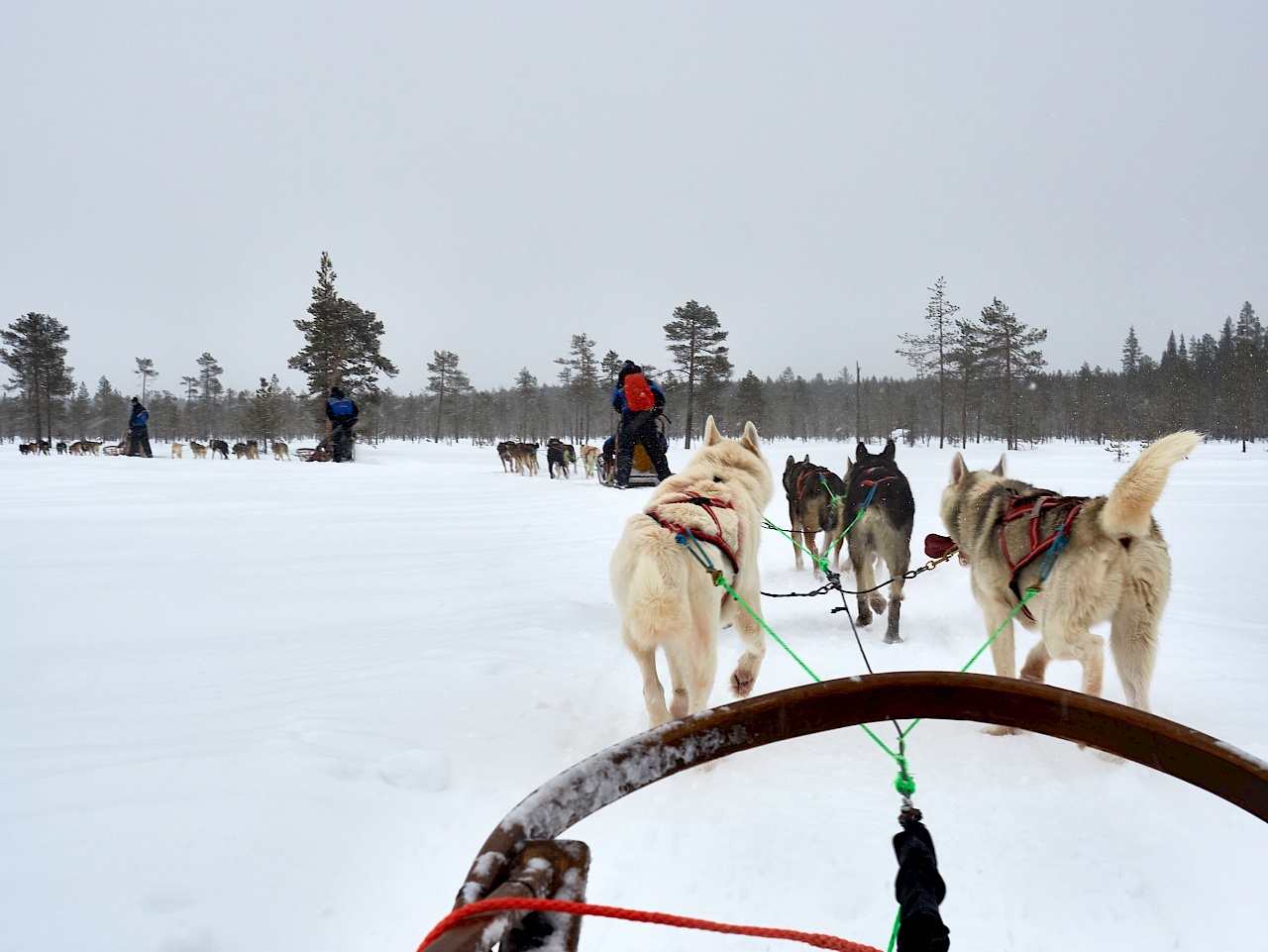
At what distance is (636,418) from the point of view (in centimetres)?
1156

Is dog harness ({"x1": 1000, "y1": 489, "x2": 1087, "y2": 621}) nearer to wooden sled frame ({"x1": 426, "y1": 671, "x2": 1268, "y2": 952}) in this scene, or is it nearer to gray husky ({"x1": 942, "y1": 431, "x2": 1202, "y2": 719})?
gray husky ({"x1": 942, "y1": 431, "x2": 1202, "y2": 719})

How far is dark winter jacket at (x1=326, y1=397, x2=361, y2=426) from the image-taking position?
758 inches

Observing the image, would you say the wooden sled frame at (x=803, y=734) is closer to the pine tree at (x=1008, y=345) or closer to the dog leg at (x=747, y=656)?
the dog leg at (x=747, y=656)

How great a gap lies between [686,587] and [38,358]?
54986 millimetres

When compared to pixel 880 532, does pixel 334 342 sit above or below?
above

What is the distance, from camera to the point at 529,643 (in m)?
3.65

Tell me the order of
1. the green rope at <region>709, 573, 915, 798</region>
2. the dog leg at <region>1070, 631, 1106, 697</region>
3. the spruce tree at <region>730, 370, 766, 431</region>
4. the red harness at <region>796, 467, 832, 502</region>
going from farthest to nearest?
1. the spruce tree at <region>730, 370, 766, 431</region>
2. the red harness at <region>796, 467, 832, 502</region>
3. the dog leg at <region>1070, 631, 1106, 697</region>
4. the green rope at <region>709, 573, 915, 798</region>

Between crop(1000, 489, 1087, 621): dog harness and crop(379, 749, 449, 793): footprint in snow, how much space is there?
2900mm

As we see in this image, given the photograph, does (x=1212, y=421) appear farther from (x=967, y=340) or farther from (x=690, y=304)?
(x=690, y=304)

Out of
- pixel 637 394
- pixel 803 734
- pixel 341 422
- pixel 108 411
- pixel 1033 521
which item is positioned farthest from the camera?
pixel 108 411

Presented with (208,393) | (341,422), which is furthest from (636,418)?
(208,393)

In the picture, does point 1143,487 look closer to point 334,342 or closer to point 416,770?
point 416,770

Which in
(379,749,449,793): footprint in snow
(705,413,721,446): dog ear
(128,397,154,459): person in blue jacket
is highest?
(128,397,154,459): person in blue jacket

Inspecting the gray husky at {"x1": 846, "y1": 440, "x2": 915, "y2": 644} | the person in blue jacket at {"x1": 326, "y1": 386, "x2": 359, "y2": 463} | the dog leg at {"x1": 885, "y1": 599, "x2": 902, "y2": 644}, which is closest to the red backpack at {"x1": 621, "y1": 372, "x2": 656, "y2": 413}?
the gray husky at {"x1": 846, "y1": 440, "x2": 915, "y2": 644}
